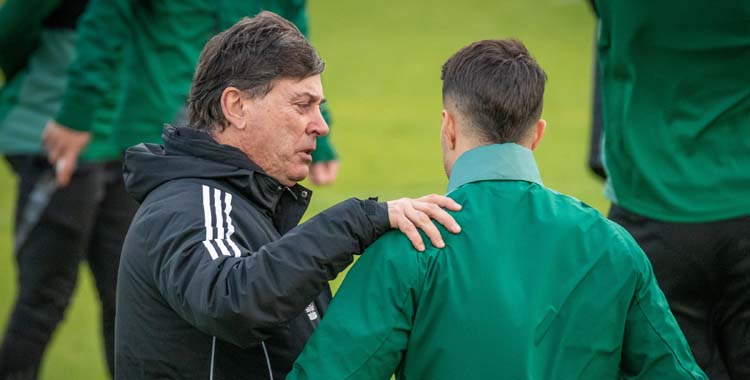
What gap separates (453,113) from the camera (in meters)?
3.03

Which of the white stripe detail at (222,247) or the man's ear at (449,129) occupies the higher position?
the man's ear at (449,129)

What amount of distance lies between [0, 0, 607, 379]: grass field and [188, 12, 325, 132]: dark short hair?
3190mm

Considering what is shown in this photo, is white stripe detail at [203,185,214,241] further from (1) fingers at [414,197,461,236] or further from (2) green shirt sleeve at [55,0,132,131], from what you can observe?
(2) green shirt sleeve at [55,0,132,131]

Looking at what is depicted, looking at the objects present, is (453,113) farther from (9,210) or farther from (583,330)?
(9,210)

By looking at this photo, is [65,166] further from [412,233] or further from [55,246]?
[412,233]

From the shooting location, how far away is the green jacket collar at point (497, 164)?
2.94 metres

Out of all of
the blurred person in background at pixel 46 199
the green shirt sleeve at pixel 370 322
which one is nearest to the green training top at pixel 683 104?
the green shirt sleeve at pixel 370 322

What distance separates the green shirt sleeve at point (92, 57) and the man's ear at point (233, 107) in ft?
7.09

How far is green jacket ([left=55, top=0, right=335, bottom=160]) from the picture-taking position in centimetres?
545

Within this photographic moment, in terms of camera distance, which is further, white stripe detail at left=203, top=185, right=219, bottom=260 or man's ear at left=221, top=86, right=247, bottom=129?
man's ear at left=221, top=86, right=247, bottom=129

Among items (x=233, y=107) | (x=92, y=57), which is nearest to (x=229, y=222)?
(x=233, y=107)

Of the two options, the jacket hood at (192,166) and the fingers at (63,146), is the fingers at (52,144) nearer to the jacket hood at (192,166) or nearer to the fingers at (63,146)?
the fingers at (63,146)

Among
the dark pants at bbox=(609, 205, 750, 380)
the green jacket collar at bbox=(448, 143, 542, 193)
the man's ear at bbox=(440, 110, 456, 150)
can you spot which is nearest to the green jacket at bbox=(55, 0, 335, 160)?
the dark pants at bbox=(609, 205, 750, 380)

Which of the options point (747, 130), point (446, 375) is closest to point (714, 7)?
point (747, 130)
